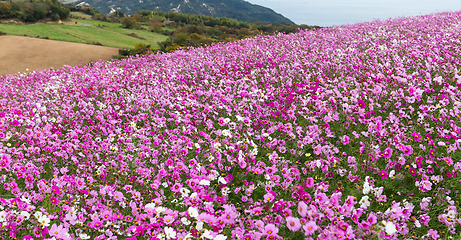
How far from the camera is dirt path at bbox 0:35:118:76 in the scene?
858 inches

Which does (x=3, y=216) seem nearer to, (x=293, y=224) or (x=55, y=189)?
(x=55, y=189)

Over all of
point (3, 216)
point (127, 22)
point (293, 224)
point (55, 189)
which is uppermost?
point (127, 22)

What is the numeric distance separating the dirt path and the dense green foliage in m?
26.0

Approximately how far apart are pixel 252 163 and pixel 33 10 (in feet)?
228

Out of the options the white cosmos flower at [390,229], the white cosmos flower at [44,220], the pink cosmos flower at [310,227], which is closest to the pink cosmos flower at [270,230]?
the pink cosmos flower at [310,227]

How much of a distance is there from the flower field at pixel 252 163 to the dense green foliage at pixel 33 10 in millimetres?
56087

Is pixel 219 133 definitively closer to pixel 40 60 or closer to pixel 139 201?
pixel 139 201

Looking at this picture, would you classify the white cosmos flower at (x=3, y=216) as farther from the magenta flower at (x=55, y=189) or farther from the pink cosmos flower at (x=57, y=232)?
the pink cosmos flower at (x=57, y=232)

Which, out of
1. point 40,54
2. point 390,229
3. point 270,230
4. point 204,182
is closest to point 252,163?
point 204,182

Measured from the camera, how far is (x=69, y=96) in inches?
324

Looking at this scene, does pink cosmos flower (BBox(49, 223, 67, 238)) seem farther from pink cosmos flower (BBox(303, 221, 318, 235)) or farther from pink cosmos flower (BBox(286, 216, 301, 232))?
pink cosmos flower (BBox(303, 221, 318, 235))

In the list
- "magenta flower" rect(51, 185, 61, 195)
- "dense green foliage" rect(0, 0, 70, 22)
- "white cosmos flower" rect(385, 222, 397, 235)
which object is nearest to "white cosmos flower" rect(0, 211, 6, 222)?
"magenta flower" rect(51, 185, 61, 195)

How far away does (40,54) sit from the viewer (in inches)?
968

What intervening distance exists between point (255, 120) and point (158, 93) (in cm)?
317
